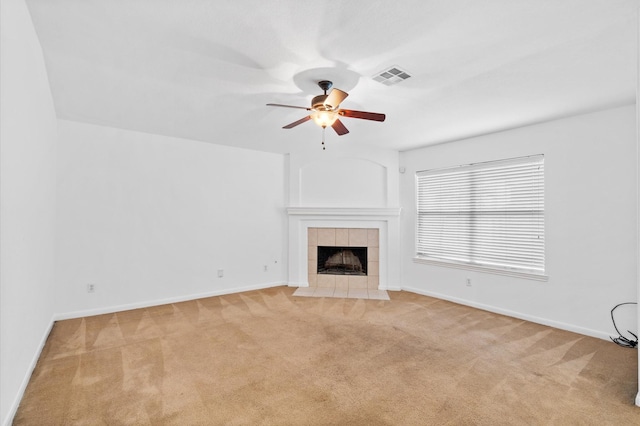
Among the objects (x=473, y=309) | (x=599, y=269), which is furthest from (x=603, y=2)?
(x=473, y=309)

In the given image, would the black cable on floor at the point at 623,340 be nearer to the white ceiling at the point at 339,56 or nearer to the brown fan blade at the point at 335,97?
the white ceiling at the point at 339,56

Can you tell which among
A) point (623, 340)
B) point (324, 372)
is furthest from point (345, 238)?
point (623, 340)

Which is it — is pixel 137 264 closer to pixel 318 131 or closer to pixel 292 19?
pixel 318 131

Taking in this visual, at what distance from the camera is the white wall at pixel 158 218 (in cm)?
410

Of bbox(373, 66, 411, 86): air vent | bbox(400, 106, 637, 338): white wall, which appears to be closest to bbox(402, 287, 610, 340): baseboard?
bbox(400, 106, 637, 338): white wall

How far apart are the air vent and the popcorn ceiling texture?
255cm

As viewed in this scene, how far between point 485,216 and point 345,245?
7.74ft

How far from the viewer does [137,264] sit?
14.9ft

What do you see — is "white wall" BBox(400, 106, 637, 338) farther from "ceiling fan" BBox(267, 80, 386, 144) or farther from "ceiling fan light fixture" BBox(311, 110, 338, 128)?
"ceiling fan light fixture" BBox(311, 110, 338, 128)

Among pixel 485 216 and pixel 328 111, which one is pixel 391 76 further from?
pixel 485 216

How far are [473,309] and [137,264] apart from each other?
490cm

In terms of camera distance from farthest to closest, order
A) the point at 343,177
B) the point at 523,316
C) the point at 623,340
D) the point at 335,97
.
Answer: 1. the point at 343,177
2. the point at 523,316
3. the point at 623,340
4. the point at 335,97

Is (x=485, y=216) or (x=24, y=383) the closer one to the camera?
(x=24, y=383)

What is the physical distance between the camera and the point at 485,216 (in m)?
4.65
